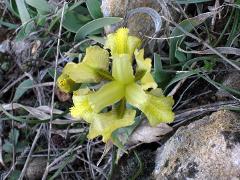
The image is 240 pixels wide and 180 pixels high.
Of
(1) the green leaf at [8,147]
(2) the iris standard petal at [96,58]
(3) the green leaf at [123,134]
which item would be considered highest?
(2) the iris standard petal at [96,58]

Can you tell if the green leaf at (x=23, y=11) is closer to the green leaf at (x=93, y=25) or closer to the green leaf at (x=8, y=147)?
the green leaf at (x=93, y=25)

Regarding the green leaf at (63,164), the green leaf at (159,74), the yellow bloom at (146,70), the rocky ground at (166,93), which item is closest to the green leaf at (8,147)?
the rocky ground at (166,93)

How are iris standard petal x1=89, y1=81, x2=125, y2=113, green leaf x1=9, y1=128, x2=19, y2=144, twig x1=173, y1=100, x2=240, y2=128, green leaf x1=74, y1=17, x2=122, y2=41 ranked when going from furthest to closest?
green leaf x1=9, y1=128, x2=19, y2=144 → green leaf x1=74, y1=17, x2=122, y2=41 → twig x1=173, y1=100, x2=240, y2=128 → iris standard petal x1=89, y1=81, x2=125, y2=113

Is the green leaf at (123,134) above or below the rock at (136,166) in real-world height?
above

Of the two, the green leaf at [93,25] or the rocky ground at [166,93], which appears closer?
the rocky ground at [166,93]

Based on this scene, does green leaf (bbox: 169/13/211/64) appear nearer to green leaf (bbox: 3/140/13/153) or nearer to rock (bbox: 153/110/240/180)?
rock (bbox: 153/110/240/180)

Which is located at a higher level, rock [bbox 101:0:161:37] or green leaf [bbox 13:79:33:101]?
rock [bbox 101:0:161:37]

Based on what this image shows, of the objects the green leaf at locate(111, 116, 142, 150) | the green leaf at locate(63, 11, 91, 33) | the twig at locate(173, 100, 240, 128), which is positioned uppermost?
the green leaf at locate(63, 11, 91, 33)

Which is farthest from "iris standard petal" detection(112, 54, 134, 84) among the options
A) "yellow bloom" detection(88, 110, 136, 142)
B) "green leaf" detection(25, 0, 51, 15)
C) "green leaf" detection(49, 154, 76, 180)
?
"green leaf" detection(25, 0, 51, 15)
